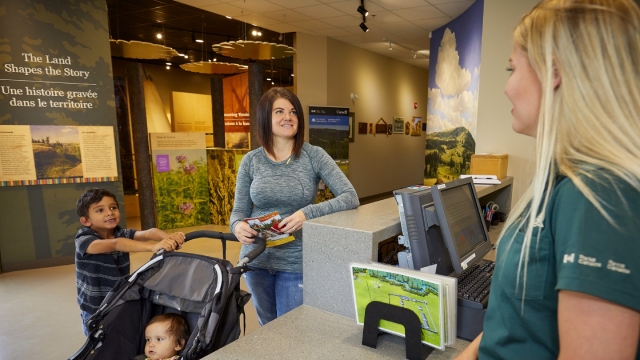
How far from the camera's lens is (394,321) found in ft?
3.45

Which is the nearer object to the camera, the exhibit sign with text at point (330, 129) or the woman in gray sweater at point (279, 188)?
the woman in gray sweater at point (279, 188)

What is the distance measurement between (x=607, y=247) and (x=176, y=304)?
154 cm

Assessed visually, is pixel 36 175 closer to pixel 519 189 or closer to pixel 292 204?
pixel 292 204

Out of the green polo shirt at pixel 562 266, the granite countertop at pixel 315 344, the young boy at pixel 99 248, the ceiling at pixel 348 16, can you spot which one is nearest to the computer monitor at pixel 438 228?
the granite countertop at pixel 315 344

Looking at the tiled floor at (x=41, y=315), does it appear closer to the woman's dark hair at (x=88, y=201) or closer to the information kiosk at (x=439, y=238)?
the woman's dark hair at (x=88, y=201)

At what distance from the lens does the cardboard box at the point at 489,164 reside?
324 cm

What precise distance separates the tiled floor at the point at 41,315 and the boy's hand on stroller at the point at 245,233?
63.6 inches

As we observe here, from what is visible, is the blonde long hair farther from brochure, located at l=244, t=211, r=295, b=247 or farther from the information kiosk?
brochure, located at l=244, t=211, r=295, b=247

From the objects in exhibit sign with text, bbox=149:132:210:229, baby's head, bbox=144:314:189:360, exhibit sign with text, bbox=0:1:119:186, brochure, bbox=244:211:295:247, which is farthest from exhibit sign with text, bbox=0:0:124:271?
brochure, bbox=244:211:295:247

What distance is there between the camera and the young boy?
1.86m

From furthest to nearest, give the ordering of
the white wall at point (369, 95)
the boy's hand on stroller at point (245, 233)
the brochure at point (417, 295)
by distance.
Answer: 1. the white wall at point (369, 95)
2. the boy's hand on stroller at point (245, 233)
3. the brochure at point (417, 295)

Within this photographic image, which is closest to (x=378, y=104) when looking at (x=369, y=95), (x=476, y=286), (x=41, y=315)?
(x=369, y=95)

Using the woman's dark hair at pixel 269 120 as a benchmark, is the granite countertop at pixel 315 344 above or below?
below

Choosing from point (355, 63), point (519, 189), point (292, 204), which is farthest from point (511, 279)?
point (355, 63)
